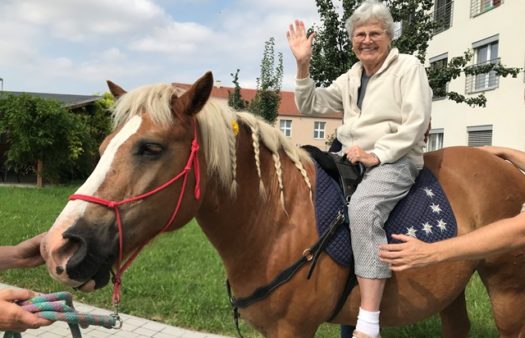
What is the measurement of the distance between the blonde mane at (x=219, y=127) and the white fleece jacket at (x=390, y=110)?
40 cm

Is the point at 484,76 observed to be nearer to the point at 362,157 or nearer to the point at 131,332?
the point at 131,332

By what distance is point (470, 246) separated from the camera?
5.67 ft

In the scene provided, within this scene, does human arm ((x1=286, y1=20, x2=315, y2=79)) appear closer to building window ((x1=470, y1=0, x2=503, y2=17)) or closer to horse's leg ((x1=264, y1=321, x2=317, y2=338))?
horse's leg ((x1=264, y1=321, x2=317, y2=338))

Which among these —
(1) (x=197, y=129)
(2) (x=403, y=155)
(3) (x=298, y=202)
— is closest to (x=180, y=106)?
(1) (x=197, y=129)

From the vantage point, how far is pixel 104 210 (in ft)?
5.40

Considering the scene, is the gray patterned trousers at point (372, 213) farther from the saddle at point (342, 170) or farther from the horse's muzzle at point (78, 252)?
the horse's muzzle at point (78, 252)

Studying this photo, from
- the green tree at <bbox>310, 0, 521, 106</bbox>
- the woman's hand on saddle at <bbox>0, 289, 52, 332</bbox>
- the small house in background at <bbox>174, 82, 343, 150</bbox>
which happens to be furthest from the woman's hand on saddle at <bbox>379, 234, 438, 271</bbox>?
the small house in background at <bbox>174, 82, 343, 150</bbox>

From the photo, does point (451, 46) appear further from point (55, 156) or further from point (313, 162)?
Result: point (313, 162)

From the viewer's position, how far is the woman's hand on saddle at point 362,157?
2.23m

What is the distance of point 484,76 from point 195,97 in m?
16.2

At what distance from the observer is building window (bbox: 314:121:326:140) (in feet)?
142

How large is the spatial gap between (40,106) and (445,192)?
14.8 metres

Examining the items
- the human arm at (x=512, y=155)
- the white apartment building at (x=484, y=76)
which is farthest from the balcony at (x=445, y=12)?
the human arm at (x=512, y=155)

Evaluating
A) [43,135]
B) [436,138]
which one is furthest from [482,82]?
[43,135]
